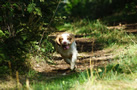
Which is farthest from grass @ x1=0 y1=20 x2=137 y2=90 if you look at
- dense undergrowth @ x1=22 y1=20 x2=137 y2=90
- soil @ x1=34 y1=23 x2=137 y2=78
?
soil @ x1=34 y1=23 x2=137 y2=78

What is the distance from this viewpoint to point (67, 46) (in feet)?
21.1

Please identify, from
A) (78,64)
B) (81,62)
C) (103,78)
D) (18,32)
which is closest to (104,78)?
(103,78)

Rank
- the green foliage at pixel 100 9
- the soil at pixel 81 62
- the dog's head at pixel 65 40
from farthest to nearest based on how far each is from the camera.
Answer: the green foliage at pixel 100 9, the soil at pixel 81 62, the dog's head at pixel 65 40

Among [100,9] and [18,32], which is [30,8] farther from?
[100,9]

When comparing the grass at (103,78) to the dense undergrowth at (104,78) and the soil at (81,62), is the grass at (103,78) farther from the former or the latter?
the soil at (81,62)

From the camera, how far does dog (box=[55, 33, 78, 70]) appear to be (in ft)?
20.9

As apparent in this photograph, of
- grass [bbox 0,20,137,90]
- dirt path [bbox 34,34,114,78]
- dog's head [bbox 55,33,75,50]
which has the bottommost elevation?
dirt path [bbox 34,34,114,78]

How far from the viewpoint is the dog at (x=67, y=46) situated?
638 centimetres

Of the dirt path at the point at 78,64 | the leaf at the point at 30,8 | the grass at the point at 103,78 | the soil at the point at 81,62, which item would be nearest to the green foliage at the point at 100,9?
the soil at the point at 81,62

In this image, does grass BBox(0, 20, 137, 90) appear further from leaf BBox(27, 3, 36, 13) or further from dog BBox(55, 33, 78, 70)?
leaf BBox(27, 3, 36, 13)

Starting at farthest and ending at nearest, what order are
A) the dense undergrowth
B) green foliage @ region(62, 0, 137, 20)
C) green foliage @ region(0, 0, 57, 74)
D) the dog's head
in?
green foliage @ region(62, 0, 137, 20)
the dog's head
green foliage @ region(0, 0, 57, 74)
the dense undergrowth

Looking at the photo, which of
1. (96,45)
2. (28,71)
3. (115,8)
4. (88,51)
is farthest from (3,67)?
(115,8)

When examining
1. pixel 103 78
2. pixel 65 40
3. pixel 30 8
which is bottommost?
pixel 103 78

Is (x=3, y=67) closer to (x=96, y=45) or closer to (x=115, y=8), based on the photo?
(x=96, y=45)
